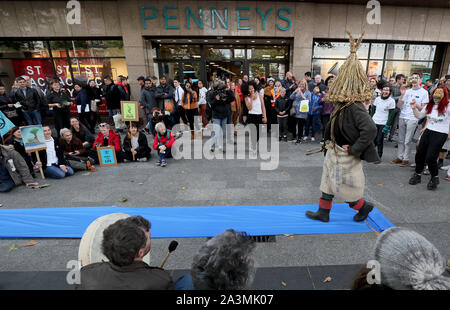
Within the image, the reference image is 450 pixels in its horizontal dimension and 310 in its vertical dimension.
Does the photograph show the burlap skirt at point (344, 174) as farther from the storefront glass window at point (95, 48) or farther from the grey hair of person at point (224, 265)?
the storefront glass window at point (95, 48)

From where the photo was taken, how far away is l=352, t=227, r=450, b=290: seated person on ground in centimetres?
106

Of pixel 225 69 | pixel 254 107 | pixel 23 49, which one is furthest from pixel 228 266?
pixel 23 49

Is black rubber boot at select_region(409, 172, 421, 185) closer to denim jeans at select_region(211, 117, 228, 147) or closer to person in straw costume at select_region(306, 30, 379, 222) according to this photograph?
person in straw costume at select_region(306, 30, 379, 222)

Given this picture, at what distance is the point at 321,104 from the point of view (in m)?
7.64

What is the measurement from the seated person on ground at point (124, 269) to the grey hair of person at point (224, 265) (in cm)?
25

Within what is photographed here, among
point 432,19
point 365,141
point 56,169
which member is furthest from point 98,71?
point 432,19

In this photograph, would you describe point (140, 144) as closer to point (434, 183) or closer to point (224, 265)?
point (224, 265)

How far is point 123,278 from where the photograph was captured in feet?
4.46

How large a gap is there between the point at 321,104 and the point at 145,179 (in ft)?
18.1

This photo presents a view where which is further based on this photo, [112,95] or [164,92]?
[112,95]

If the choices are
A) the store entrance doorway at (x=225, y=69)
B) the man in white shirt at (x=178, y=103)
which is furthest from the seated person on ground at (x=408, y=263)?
the store entrance doorway at (x=225, y=69)

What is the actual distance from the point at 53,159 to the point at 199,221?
3.95 meters
